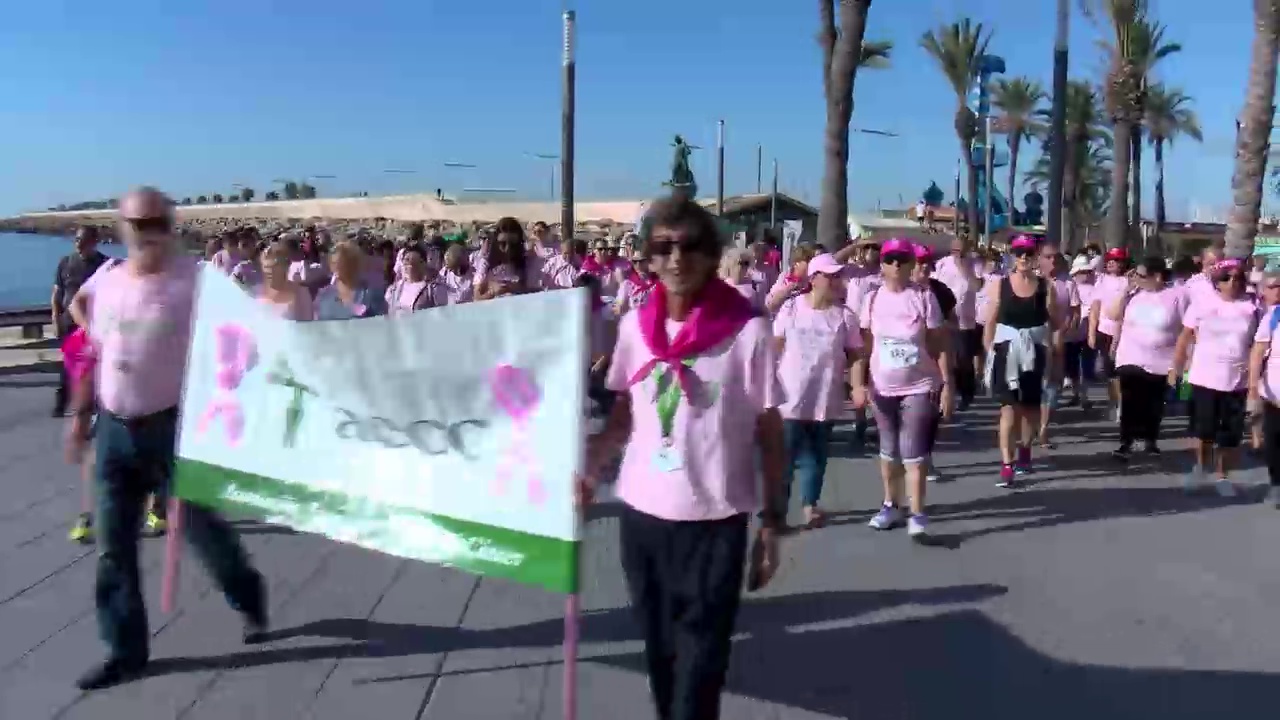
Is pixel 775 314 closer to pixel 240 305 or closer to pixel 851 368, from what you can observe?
pixel 851 368

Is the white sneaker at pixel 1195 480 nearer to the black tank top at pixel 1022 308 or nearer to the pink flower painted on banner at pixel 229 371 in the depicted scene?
the black tank top at pixel 1022 308

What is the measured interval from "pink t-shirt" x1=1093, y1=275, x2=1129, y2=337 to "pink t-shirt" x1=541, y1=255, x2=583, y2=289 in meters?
5.35

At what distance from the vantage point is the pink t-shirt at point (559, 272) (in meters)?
11.5

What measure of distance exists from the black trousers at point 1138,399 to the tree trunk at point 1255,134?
6.64 metres

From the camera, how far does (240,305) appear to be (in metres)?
4.44

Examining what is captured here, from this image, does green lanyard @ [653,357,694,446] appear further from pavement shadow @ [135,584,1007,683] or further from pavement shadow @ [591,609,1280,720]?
pavement shadow @ [135,584,1007,683]

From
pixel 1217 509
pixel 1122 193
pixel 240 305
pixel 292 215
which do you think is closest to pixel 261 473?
pixel 240 305

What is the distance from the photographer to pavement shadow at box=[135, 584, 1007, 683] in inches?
181

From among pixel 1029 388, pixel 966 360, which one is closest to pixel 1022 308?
pixel 1029 388

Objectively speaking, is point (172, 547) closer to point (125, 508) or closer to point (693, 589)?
point (125, 508)

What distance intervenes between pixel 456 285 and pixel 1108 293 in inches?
264

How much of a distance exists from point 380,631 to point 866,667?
→ 207 centimetres

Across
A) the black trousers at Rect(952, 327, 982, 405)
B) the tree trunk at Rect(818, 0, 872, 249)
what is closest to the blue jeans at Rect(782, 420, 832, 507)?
the black trousers at Rect(952, 327, 982, 405)

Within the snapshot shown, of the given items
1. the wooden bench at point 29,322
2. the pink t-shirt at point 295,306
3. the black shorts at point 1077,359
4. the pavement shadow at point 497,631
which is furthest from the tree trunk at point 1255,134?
the wooden bench at point 29,322
